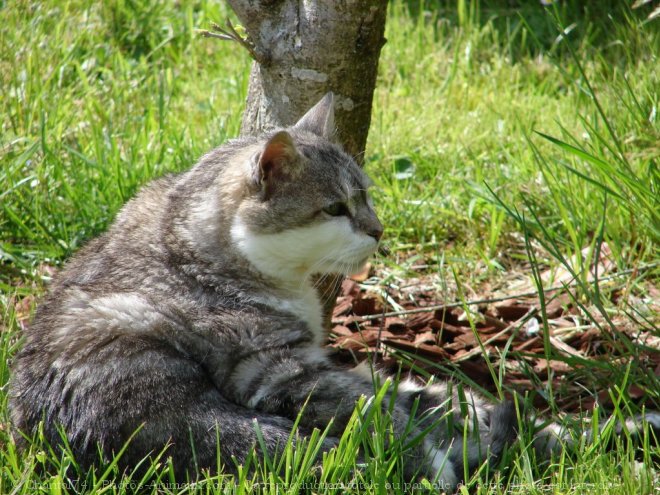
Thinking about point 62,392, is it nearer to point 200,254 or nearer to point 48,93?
point 200,254

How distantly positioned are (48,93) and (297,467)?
2.88 meters

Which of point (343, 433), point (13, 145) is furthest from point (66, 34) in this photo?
point (343, 433)

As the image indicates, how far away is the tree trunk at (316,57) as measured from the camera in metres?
2.84

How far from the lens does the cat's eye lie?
108 inches

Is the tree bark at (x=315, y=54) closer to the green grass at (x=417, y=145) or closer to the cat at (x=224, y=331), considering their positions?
the cat at (x=224, y=331)

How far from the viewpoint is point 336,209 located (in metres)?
2.76

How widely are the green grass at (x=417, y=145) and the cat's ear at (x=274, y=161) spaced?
731 mm

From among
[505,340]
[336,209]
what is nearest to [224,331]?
[336,209]

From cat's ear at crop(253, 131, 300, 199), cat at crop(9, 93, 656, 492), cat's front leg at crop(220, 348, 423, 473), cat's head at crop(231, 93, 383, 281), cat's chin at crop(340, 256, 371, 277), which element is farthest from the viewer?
cat's chin at crop(340, 256, 371, 277)

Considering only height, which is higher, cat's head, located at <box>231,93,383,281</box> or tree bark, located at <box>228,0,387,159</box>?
tree bark, located at <box>228,0,387,159</box>

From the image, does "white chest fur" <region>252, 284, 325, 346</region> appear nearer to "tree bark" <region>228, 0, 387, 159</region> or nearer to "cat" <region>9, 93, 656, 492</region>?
"cat" <region>9, 93, 656, 492</region>

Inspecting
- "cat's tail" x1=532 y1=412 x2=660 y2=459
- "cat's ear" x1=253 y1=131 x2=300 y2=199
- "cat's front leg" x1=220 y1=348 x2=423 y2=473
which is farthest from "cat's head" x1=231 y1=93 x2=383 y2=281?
"cat's tail" x1=532 y1=412 x2=660 y2=459

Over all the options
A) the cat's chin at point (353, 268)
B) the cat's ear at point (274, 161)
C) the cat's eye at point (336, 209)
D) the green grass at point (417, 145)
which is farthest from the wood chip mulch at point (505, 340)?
the cat's ear at point (274, 161)

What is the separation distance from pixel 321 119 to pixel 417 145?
63.2 inches
